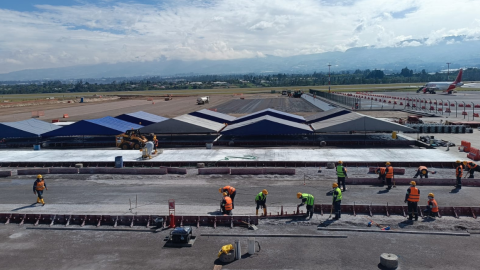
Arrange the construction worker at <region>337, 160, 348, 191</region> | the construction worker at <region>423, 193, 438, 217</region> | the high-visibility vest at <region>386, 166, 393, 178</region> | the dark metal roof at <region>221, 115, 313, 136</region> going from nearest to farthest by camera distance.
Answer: the construction worker at <region>423, 193, 438, 217</region> → the construction worker at <region>337, 160, 348, 191</region> → the high-visibility vest at <region>386, 166, 393, 178</region> → the dark metal roof at <region>221, 115, 313, 136</region>

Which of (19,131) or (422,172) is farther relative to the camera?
(19,131)

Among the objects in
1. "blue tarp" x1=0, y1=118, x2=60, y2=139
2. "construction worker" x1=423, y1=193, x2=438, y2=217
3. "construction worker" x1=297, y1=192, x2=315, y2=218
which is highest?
"blue tarp" x1=0, y1=118, x2=60, y2=139

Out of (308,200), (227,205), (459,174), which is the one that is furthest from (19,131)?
(459,174)

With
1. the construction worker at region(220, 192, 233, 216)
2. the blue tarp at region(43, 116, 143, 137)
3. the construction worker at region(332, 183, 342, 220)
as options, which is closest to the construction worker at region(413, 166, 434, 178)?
the construction worker at region(332, 183, 342, 220)

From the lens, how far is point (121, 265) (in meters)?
15.3

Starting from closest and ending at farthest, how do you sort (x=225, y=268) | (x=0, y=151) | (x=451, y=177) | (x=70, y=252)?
(x=225, y=268)
(x=70, y=252)
(x=451, y=177)
(x=0, y=151)

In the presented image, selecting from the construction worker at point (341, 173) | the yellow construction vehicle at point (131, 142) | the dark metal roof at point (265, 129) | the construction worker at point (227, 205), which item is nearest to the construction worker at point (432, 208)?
the construction worker at point (341, 173)

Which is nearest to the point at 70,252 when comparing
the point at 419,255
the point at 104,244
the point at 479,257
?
the point at 104,244

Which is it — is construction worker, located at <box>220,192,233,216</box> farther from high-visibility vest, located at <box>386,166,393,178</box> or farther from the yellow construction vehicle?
the yellow construction vehicle

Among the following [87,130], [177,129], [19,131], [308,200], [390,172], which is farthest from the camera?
[19,131]

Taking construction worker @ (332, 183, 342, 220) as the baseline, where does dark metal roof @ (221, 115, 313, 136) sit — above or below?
above

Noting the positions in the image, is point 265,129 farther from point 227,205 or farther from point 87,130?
point 227,205

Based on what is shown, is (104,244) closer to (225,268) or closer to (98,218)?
(98,218)

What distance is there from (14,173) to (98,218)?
15456mm
